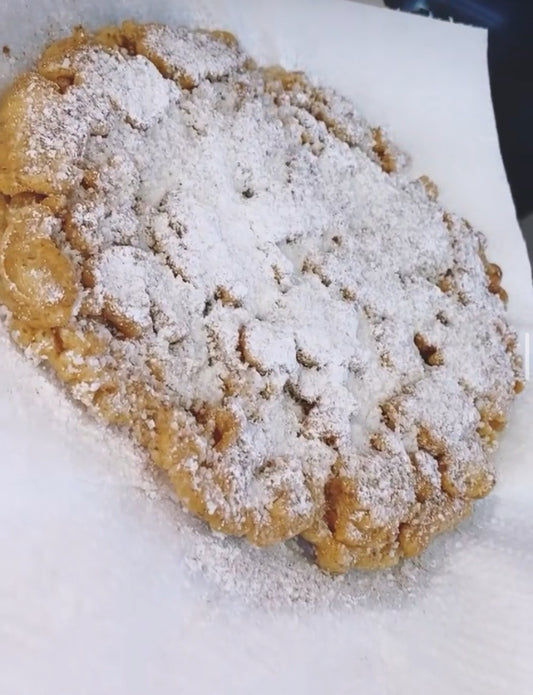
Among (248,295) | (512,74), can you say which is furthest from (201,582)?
(512,74)

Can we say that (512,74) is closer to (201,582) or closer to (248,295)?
(248,295)

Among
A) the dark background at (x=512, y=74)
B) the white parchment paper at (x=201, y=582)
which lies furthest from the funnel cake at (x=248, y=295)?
the dark background at (x=512, y=74)

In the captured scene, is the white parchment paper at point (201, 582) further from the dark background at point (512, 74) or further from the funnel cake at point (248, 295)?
the dark background at point (512, 74)

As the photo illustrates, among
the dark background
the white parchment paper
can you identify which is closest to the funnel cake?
the white parchment paper

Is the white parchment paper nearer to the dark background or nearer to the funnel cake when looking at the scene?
the funnel cake

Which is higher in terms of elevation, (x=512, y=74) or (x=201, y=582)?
(x=512, y=74)
